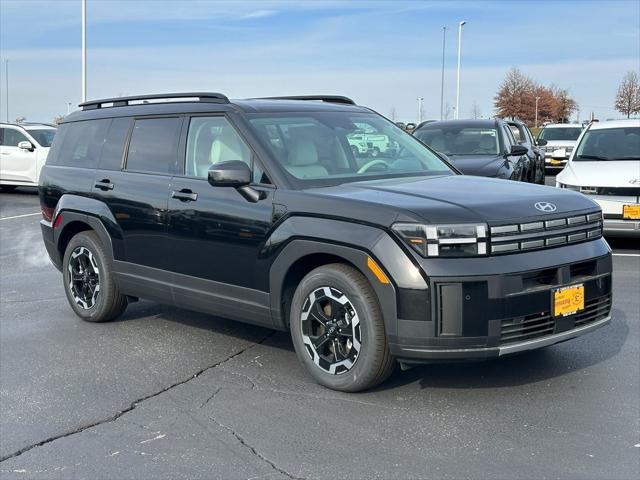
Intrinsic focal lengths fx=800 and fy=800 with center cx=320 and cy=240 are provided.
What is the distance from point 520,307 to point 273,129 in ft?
7.14

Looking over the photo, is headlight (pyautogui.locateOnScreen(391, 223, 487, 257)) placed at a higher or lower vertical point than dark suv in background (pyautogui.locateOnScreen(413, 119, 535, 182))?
lower

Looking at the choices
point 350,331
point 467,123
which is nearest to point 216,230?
point 350,331

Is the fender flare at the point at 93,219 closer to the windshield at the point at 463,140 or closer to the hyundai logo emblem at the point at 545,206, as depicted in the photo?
the hyundai logo emblem at the point at 545,206

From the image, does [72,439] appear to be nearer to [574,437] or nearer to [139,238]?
[139,238]

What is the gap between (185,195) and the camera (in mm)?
5727

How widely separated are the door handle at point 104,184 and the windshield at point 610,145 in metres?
7.33

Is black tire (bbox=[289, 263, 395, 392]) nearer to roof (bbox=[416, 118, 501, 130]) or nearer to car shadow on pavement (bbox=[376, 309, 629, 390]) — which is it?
car shadow on pavement (bbox=[376, 309, 629, 390])

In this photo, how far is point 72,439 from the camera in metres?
4.25

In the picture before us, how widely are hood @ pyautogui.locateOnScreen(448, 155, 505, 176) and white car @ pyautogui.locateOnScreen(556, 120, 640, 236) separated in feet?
A: 3.08

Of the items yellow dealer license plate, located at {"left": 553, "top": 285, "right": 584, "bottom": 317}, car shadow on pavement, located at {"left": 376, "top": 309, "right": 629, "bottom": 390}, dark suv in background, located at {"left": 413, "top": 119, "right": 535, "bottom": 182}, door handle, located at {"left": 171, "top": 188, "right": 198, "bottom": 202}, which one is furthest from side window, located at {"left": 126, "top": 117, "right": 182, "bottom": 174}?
dark suv in background, located at {"left": 413, "top": 119, "right": 535, "bottom": 182}

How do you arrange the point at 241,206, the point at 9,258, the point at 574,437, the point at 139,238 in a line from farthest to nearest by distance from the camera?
the point at 9,258, the point at 139,238, the point at 241,206, the point at 574,437

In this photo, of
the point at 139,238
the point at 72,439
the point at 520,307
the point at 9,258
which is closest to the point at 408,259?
the point at 520,307

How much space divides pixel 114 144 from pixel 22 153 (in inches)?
571

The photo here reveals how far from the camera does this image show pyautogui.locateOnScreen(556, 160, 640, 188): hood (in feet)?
32.8
